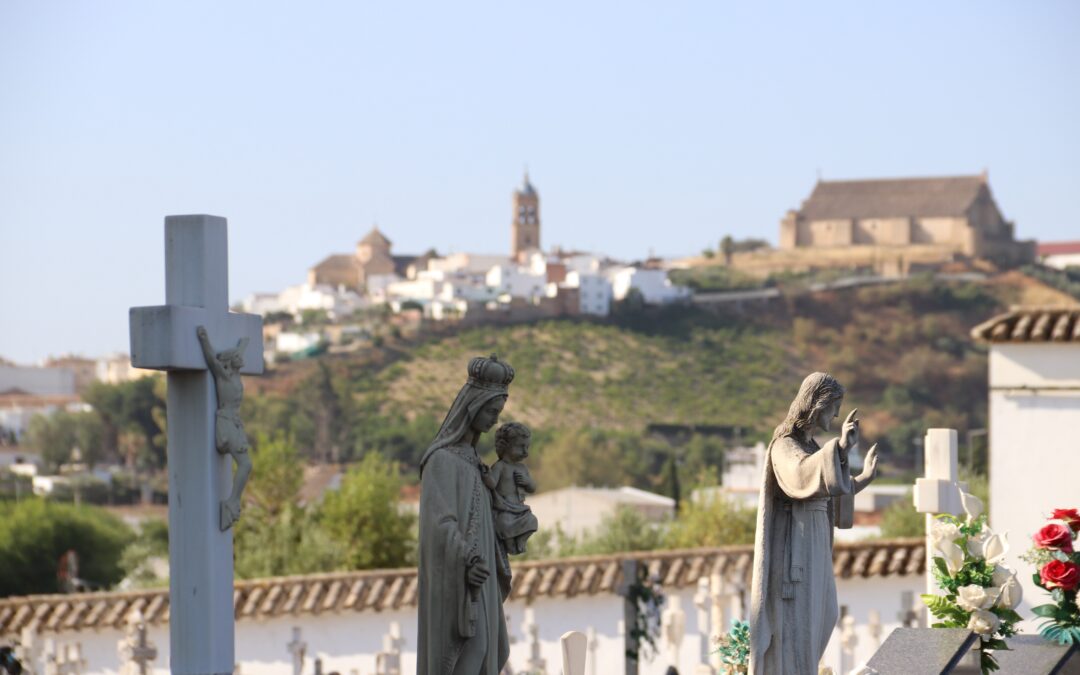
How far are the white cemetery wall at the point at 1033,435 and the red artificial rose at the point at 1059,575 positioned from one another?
9.21 meters

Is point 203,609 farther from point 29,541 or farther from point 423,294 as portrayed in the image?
point 423,294

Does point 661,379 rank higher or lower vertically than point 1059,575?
lower

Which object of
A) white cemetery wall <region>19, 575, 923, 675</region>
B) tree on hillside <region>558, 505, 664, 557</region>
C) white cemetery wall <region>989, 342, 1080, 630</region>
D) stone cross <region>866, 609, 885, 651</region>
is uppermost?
white cemetery wall <region>989, 342, 1080, 630</region>

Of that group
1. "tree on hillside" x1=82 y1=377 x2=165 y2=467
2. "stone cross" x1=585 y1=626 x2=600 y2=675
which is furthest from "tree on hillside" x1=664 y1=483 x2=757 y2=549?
"tree on hillside" x1=82 y1=377 x2=165 y2=467

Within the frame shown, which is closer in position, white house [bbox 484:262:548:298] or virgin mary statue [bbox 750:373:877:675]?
virgin mary statue [bbox 750:373:877:675]

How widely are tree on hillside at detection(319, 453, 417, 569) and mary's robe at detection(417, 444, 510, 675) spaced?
98.1ft

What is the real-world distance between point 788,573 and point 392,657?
8.93 meters

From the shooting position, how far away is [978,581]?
9.60 m

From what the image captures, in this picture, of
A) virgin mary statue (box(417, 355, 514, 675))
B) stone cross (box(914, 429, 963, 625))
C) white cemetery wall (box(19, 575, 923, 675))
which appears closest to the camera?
virgin mary statue (box(417, 355, 514, 675))

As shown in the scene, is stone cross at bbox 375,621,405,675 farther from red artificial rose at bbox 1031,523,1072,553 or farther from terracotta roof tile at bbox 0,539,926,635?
red artificial rose at bbox 1031,523,1072,553

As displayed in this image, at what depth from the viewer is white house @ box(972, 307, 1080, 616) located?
64.2 feet

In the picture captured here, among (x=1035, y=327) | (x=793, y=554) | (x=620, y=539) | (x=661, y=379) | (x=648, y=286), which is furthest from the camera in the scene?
(x=648, y=286)

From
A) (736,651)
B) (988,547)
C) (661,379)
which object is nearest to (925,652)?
(988,547)

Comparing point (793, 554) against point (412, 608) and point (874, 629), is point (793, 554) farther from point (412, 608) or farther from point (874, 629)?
point (412, 608)
